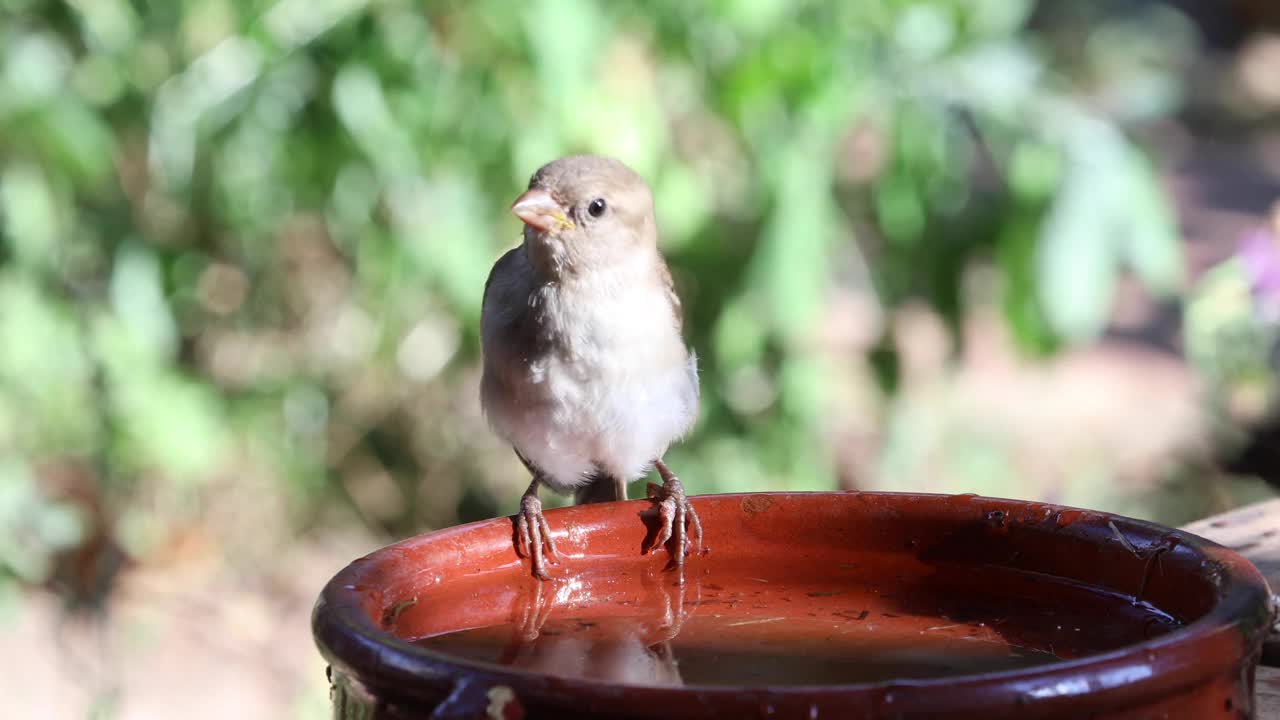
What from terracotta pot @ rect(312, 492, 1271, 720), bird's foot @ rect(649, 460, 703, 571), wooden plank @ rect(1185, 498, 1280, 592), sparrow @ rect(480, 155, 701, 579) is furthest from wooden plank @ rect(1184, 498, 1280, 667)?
sparrow @ rect(480, 155, 701, 579)

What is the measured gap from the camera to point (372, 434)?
17.4 feet

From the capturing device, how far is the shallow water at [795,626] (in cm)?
163

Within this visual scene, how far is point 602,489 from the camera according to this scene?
3156mm

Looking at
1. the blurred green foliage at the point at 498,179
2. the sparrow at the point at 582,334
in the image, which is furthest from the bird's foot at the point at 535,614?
the blurred green foliage at the point at 498,179

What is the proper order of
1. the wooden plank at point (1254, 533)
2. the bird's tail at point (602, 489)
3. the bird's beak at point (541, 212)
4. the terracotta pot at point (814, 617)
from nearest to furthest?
the terracotta pot at point (814, 617)
the wooden plank at point (1254, 533)
the bird's beak at point (541, 212)
the bird's tail at point (602, 489)

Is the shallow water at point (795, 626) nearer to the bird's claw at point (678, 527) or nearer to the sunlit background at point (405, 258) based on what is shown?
the bird's claw at point (678, 527)

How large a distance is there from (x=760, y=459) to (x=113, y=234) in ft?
6.47

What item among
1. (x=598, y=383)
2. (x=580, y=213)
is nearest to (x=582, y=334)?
(x=598, y=383)

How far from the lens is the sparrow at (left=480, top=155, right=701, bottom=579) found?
2830 millimetres

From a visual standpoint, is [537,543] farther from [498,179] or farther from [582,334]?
[498,179]

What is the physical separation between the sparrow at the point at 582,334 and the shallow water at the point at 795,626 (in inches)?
31.4

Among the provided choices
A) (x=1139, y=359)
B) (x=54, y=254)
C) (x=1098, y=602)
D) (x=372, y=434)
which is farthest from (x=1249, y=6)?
(x=1098, y=602)

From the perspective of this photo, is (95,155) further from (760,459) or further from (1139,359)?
(1139,359)

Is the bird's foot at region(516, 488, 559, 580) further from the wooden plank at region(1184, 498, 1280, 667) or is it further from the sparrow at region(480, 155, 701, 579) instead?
the wooden plank at region(1184, 498, 1280, 667)
